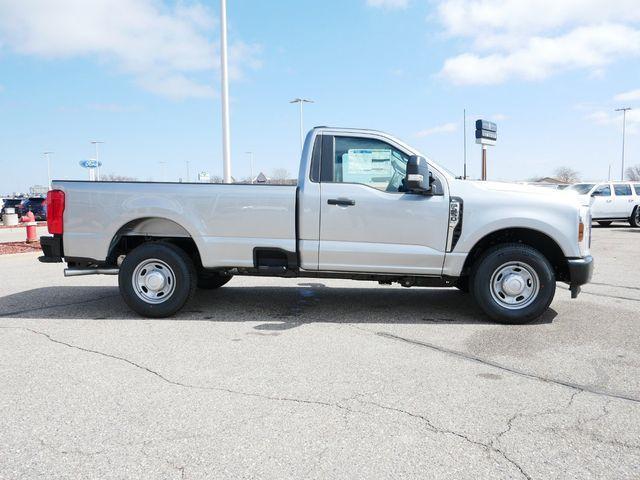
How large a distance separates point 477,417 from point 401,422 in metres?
0.50

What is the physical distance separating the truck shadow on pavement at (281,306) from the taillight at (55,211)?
1.03 metres

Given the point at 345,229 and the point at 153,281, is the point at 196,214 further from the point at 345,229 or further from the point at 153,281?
the point at 345,229

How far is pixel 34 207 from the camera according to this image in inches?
1222

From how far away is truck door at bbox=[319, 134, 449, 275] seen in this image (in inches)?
223

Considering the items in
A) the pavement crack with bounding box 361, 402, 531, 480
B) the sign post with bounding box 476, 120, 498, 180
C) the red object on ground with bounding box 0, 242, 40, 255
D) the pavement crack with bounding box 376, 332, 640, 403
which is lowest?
the pavement crack with bounding box 361, 402, 531, 480

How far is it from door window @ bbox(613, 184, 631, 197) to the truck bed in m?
20.8

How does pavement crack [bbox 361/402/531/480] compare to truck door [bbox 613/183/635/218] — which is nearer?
pavement crack [bbox 361/402/531/480]

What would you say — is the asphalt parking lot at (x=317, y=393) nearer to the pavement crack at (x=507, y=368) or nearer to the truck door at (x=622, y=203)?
the pavement crack at (x=507, y=368)

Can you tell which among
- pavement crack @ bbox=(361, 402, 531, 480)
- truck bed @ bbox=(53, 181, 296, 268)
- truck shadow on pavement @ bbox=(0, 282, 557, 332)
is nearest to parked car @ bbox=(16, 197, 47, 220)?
truck shadow on pavement @ bbox=(0, 282, 557, 332)

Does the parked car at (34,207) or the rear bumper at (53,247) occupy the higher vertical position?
the parked car at (34,207)

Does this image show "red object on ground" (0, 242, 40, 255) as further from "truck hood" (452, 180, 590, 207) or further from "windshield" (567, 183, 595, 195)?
"windshield" (567, 183, 595, 195)

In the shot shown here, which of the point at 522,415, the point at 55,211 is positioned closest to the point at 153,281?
the point at 55,211

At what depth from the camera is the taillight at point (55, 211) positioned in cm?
592

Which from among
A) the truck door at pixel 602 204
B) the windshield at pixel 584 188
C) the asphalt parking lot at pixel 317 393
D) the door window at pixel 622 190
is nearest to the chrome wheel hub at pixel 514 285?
the asphalt parking lot at pixel 317 393
